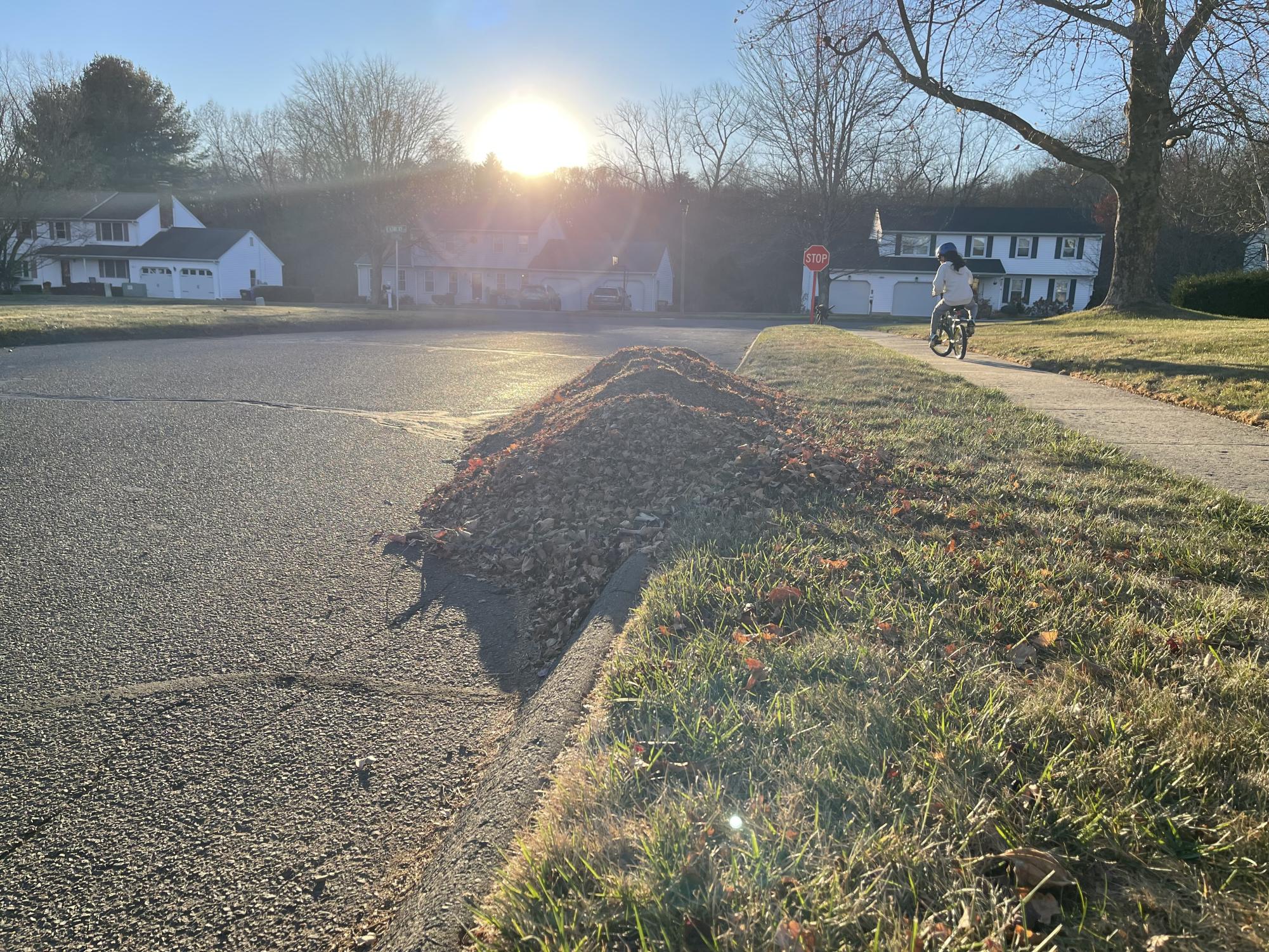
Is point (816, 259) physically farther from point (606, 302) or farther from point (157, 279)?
point (157, 279)

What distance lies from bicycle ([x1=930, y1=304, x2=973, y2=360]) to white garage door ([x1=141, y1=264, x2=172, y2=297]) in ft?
189

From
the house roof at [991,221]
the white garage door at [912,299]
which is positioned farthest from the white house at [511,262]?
the house roof at [991,221]

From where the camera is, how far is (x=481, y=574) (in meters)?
4.52

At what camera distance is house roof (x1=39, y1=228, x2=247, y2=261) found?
2239 inches

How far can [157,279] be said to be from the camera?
58.1 metres

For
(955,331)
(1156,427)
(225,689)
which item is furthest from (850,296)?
(225,689)

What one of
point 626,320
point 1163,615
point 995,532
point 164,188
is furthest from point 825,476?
point 164,188

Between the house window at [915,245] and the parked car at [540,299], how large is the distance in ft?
83.1

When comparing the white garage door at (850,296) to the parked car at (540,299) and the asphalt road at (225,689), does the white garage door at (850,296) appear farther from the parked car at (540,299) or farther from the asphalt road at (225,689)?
the asphalt road at (225,689)

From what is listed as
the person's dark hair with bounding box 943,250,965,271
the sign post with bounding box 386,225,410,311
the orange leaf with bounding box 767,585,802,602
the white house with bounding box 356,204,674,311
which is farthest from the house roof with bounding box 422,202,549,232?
the orange leaf with bounding box 767,585,802,602

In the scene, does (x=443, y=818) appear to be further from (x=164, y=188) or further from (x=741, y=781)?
(x=164, y=188)

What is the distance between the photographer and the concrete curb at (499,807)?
1.87 metres

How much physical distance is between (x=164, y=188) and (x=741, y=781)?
244ft

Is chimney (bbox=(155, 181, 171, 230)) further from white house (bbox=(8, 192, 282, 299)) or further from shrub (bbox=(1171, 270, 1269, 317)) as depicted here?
shrub (bbox=(1171, 270, 1269, 317))
